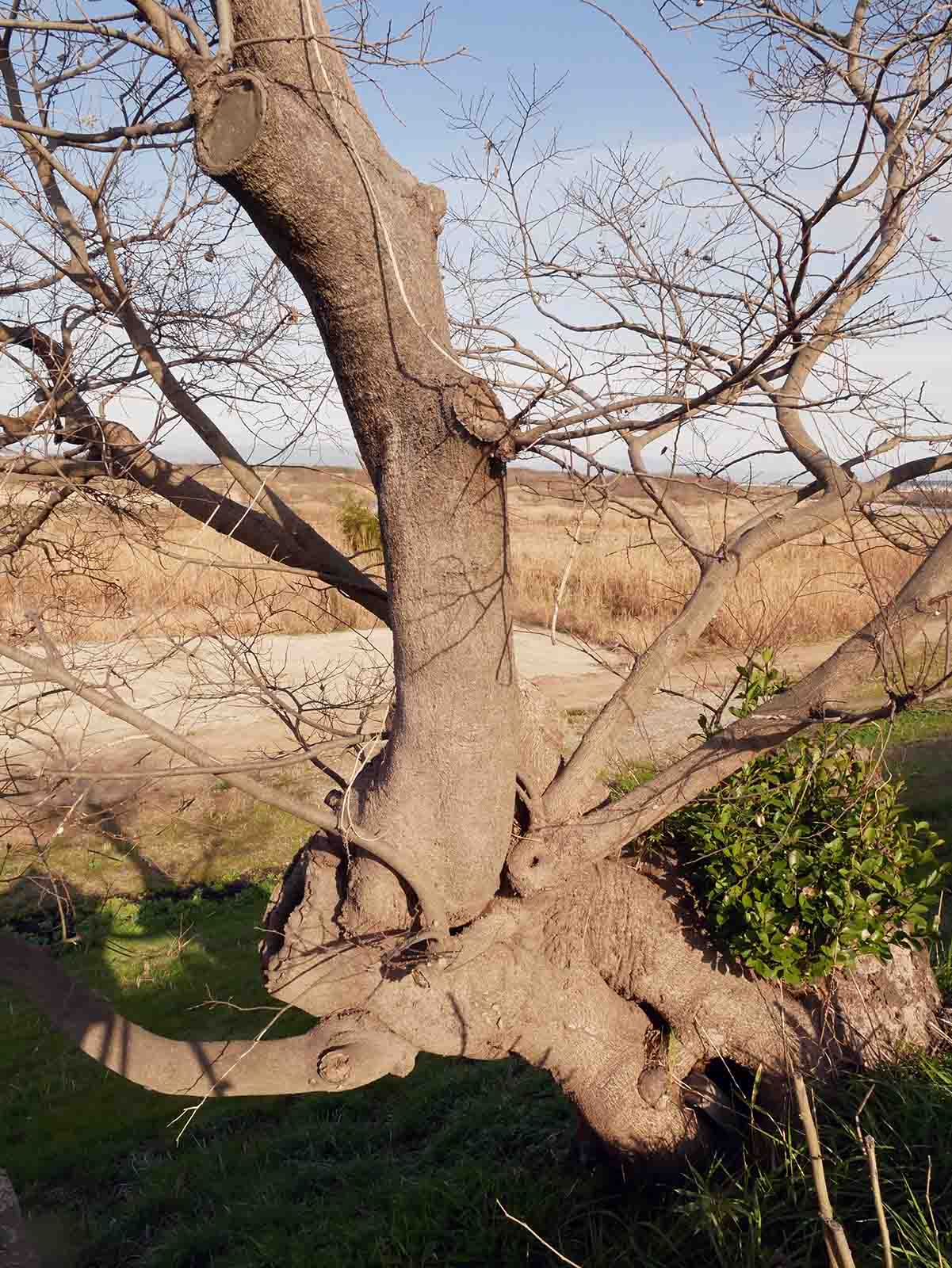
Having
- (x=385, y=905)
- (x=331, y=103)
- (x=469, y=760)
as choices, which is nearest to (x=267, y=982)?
(x=385, y=905)

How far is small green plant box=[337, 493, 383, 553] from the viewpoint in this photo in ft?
48.9

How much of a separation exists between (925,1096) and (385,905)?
2034mm

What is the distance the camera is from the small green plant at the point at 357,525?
14.9 m

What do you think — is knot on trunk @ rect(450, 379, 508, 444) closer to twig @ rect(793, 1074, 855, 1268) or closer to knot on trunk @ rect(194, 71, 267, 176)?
knot on trunk @ rect(194, 71, 267, 176)

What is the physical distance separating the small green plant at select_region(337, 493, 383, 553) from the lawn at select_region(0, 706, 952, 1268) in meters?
8.10

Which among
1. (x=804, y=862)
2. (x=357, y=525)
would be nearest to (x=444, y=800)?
(x=804, y=862)

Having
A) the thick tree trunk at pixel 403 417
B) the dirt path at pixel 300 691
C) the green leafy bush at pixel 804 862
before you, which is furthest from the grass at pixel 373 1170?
the thick tree trunk at pixel 403 417

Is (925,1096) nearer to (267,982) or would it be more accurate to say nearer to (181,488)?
(267,982)

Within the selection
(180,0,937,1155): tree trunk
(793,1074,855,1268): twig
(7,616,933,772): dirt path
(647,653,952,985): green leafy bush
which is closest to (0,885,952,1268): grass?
(180,0,937,1155): tree trunk

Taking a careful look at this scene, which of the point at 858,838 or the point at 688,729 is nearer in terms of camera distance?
the point at 858,838

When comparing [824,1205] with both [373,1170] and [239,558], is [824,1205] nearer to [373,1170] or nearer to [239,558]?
[239,558]

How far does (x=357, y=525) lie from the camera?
15.8m

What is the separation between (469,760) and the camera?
3.00 metres

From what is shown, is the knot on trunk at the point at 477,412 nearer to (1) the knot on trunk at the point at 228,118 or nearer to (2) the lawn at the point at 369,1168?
(1) the knot on trunk at the point at 228,118
